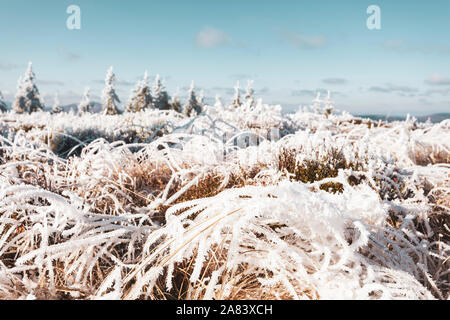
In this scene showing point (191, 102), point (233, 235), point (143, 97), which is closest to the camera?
point (233, 235)

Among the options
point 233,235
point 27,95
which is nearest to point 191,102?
point 27,95

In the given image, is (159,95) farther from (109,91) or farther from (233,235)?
(233,235)

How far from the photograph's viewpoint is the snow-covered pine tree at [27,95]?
52.4 meters

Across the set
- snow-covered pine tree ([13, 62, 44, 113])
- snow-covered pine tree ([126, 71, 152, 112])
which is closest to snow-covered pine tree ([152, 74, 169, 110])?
snow-covered pine tree ([126, 71, 152, 112])

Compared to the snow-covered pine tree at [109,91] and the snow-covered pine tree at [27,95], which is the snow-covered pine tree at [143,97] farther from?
the snow-covered pine tree at [27,95]

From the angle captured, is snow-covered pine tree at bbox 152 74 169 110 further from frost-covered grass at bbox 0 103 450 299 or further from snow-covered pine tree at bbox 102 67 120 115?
frost-covered grass at bbox 0 103 450 299

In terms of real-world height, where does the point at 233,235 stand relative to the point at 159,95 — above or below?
below

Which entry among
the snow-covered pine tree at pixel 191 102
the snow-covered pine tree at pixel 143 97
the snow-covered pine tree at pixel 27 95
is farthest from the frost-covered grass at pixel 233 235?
the snow-covered pine tree at pixel 27 95

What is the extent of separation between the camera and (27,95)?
52.8 meters

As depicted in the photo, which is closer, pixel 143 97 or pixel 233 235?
pixel 233 235

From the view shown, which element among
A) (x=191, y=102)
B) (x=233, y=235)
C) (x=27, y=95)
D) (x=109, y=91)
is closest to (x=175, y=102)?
(x=191, y=102)

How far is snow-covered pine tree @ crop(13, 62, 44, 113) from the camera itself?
52.4 m

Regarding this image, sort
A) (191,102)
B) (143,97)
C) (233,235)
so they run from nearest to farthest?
(233,235)
(143,97)
(191,102)
